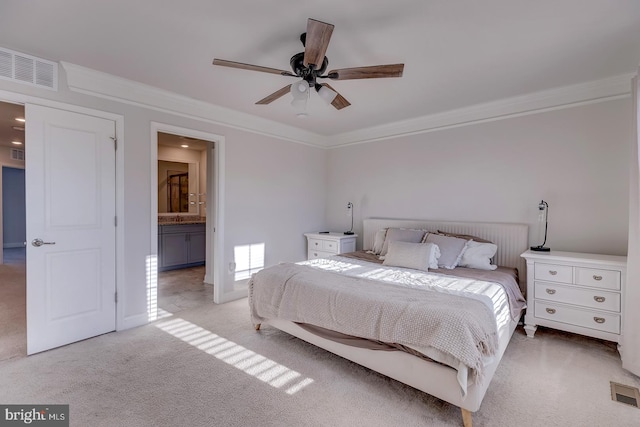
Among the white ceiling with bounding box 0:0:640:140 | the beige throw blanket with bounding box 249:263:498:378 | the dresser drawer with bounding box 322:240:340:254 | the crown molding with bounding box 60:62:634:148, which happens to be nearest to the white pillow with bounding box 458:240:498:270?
the beige throw blanket with bounding box 249:263:498:378

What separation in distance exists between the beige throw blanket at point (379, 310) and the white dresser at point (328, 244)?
1.65m

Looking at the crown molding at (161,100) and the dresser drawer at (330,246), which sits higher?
the crown molding at (161,100)

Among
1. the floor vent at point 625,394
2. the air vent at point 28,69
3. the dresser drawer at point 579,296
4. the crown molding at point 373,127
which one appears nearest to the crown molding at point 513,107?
the crown molding at point 373,127

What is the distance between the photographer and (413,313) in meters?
1.91

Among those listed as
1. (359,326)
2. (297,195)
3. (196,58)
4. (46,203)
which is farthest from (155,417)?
(297,195)

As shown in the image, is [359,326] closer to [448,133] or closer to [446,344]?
[446,344]

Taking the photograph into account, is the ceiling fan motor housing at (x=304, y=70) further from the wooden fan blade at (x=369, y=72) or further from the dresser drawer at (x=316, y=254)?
the dresser drawer at (x=316, y=254)

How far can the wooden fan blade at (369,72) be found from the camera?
2.06 meters

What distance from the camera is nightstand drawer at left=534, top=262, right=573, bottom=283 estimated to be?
9.04 feet

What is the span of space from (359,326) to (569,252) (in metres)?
2.53

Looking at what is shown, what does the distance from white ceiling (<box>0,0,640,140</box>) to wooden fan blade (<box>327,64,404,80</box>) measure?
27 cm

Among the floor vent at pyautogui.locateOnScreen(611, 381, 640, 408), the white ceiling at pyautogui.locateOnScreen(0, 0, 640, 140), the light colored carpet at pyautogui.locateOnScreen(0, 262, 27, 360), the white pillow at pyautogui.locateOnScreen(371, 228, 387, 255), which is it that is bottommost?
the floor vent at pyautogui.locateOnScreen(611, 381, 640, 408)

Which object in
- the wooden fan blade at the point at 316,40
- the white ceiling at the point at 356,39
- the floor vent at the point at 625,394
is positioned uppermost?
the white ceiling at the point at 356,39

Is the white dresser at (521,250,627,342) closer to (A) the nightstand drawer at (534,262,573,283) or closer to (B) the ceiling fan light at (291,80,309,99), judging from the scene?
(A) the nightstand drawer at (534,262,573,283)
